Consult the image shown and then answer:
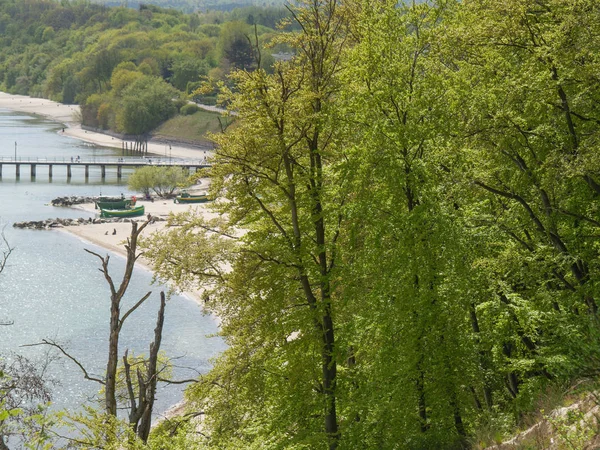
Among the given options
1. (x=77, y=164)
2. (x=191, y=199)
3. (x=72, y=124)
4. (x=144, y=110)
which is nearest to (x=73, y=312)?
(x=191, y=199)

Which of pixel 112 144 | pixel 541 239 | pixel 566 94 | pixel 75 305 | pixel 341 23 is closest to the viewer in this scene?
pixel 566 94

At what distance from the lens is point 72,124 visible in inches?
5960

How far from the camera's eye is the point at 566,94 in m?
12.8

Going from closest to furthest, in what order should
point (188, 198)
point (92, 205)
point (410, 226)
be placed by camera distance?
point (410, 226)
point (188, 198)
point (92, 205)

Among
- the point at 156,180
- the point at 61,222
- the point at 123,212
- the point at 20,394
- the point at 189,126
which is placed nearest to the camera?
the point at 20,394

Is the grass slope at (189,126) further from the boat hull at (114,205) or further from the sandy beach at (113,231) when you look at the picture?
the boat hull at (114,205)

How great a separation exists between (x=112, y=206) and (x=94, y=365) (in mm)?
36327

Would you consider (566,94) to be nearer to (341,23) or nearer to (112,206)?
(341,23)

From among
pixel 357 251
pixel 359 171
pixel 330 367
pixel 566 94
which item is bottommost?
pixel 330 367

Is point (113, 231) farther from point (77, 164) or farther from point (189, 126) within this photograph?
point (189, 126)

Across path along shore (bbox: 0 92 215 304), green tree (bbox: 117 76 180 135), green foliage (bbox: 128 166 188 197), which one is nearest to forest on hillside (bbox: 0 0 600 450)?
path along shore (bbox: 0 92 215 304)

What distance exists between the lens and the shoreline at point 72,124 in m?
116

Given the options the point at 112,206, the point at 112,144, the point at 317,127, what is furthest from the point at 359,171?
the point at 112,144

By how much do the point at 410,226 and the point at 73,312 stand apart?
31.6 metres
